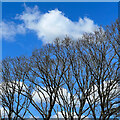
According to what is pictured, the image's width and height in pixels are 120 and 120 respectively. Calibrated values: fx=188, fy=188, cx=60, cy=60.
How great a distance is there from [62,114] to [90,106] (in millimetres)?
2231

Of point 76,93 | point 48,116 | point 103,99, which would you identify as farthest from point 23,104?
point 103,99

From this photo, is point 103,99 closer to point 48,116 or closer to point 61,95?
point 61,95

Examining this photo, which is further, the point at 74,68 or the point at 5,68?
the point at 5,68

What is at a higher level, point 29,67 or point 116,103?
point 29,67

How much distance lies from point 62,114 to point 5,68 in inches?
271

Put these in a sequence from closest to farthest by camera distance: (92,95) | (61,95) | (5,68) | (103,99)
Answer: (103,99) < (92,95) < (61,95) < (5,68)

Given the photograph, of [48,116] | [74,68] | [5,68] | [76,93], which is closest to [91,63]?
[74,68]

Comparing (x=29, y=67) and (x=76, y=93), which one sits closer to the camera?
(x=76, y=93)

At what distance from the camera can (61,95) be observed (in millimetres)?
Result: 14445

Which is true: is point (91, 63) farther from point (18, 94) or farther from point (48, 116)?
point (18, 94)

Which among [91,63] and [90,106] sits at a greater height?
[91,63]

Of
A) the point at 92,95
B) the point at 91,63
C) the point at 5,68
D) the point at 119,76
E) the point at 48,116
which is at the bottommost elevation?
the point at 48,116

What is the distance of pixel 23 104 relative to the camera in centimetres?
1576

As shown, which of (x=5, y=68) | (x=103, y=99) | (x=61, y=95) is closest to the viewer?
(x=103, y=99)
